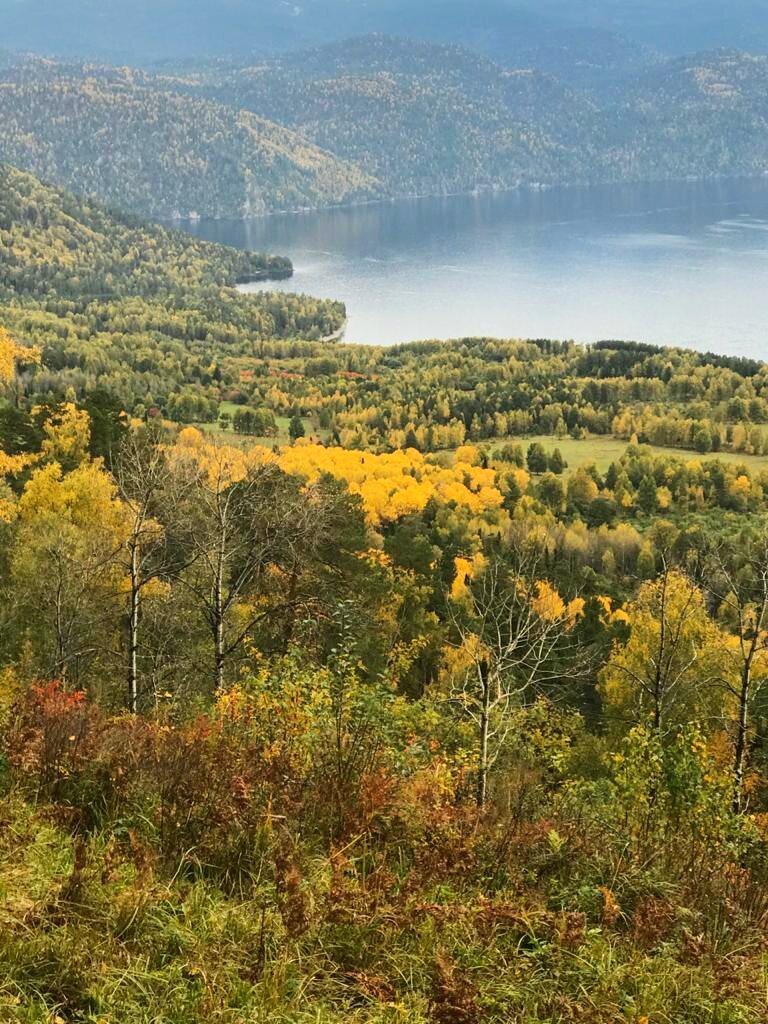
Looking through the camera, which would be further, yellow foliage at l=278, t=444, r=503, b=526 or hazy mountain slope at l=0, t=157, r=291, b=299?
hazy mountain slope at l=0, t=157, r=291, b=299

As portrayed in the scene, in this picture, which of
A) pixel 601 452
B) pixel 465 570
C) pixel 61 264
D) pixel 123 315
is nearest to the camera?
pixel 465 570

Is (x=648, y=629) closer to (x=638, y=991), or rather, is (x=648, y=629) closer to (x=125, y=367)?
(x=638, y=991)

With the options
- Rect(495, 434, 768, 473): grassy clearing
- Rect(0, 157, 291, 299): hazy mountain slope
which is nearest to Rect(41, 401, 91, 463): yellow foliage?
Rect(495, 434, 768, 473): grassy clearing

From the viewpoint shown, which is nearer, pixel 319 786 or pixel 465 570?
pixel 319 786

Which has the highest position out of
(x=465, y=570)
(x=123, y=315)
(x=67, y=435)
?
(x=123, y=315)

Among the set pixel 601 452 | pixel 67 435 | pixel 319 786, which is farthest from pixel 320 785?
pixel 601 452

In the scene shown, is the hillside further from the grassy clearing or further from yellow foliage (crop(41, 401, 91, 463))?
yellow foliage (crop(41, 401, 91, 463))

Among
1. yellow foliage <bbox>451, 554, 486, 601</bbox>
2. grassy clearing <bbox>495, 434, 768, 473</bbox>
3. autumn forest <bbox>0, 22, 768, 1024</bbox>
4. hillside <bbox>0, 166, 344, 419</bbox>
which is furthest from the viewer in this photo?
hillside <bbox>0, 166, 344, 419</bbox>

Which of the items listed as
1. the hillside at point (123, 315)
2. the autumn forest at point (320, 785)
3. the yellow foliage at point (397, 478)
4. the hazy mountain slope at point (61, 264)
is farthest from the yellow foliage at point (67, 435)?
the hazy mountain slope at point (61, 264)

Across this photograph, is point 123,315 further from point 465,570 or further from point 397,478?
point 465,570

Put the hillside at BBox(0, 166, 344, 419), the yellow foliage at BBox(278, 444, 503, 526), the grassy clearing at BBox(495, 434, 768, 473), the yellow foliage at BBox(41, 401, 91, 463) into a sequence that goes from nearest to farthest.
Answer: the yellow foliage at BBox(41, 401, 91, 463)
the yellow foliage at BBox(278, 444, 503, 526)
the grassy clearing at BBox(495, 434, 768, 473)
the hillside at BBox(0, 166, 344, 419)

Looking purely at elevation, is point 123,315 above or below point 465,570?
above

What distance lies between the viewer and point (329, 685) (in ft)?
30.7

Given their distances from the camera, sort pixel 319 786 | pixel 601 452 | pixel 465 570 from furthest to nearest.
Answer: pixel 601 452
pixel 465 570
pixel 319 786
